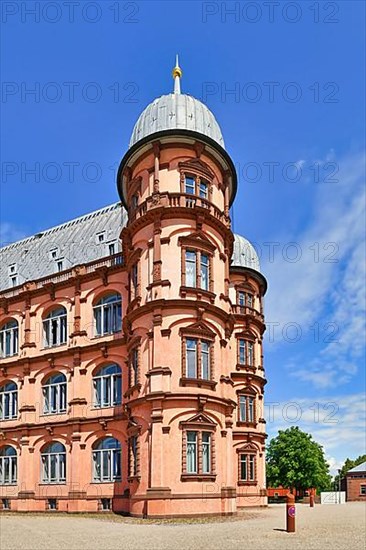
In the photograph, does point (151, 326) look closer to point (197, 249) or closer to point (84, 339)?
point (197, 249)

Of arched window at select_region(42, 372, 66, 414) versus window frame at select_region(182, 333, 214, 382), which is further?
arched window at select_region(42, 372, 66, 414)

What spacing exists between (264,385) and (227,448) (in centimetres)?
1674

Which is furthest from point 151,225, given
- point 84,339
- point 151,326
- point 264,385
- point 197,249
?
point 264,385

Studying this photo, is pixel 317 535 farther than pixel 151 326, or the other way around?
pixel 151 326

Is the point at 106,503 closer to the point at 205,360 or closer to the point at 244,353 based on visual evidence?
the point at 205,360

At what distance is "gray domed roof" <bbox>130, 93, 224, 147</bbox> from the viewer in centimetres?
3375

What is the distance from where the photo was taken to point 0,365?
4112cm

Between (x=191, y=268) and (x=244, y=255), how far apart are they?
1737cm

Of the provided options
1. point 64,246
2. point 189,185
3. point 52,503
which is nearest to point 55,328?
point 64,246

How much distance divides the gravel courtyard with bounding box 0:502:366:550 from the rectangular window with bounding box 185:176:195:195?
16.1m

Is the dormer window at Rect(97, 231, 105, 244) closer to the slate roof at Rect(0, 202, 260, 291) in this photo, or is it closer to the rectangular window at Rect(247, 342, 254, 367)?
the slate roof at Rect(0, 202, 260, 291)

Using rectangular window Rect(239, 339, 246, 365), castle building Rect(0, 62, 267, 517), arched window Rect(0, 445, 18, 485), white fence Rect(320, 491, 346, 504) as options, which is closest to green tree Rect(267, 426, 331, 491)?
white fence Rect(320, 491, 346, 504)

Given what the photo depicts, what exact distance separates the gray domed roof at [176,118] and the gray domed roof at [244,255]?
1371 centimetres

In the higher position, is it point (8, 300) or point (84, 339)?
point (8, 300)
